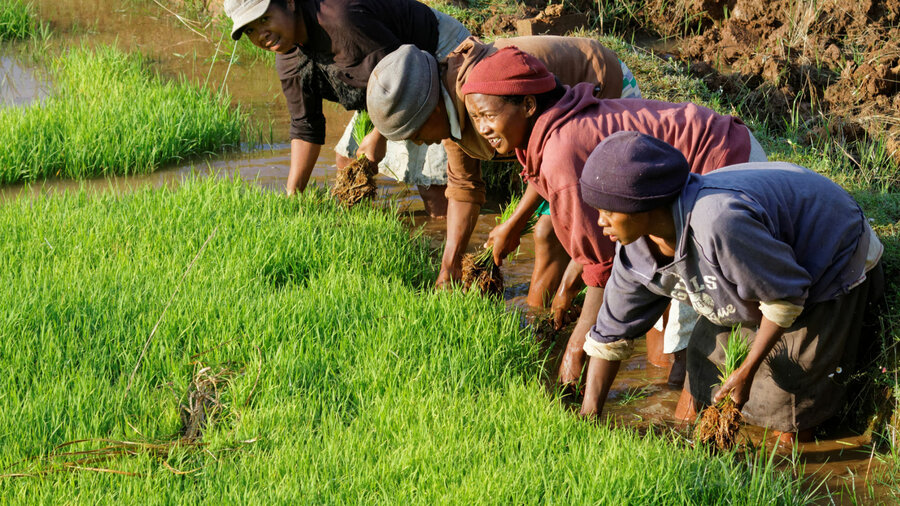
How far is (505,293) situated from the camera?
484cm

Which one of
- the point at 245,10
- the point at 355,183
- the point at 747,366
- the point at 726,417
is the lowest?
the point at 355,183

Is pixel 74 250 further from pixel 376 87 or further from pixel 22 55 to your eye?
pixel 22 55

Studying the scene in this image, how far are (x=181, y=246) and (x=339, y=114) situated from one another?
2943 mm

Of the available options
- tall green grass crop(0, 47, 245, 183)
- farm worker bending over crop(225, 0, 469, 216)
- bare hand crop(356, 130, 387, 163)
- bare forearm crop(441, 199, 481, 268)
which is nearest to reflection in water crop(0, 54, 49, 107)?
tall green grass crop(0, 47, 245, 183)

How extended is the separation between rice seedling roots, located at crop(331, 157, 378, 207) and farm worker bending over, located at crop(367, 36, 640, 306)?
3.68 feet

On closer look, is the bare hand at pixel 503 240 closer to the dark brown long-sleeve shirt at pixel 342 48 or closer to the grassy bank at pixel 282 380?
the grassy bank at pixel 282 380

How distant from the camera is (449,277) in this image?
441 centimetres

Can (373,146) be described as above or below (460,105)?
below

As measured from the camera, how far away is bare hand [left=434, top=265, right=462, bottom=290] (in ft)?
14.4

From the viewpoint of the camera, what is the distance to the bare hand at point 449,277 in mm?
4387

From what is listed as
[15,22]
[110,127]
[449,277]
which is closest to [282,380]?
[449,277]

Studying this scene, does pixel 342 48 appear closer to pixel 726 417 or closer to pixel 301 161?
pixel 301 161

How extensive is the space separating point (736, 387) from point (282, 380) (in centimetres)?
170

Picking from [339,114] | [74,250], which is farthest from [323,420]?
[339,114]
